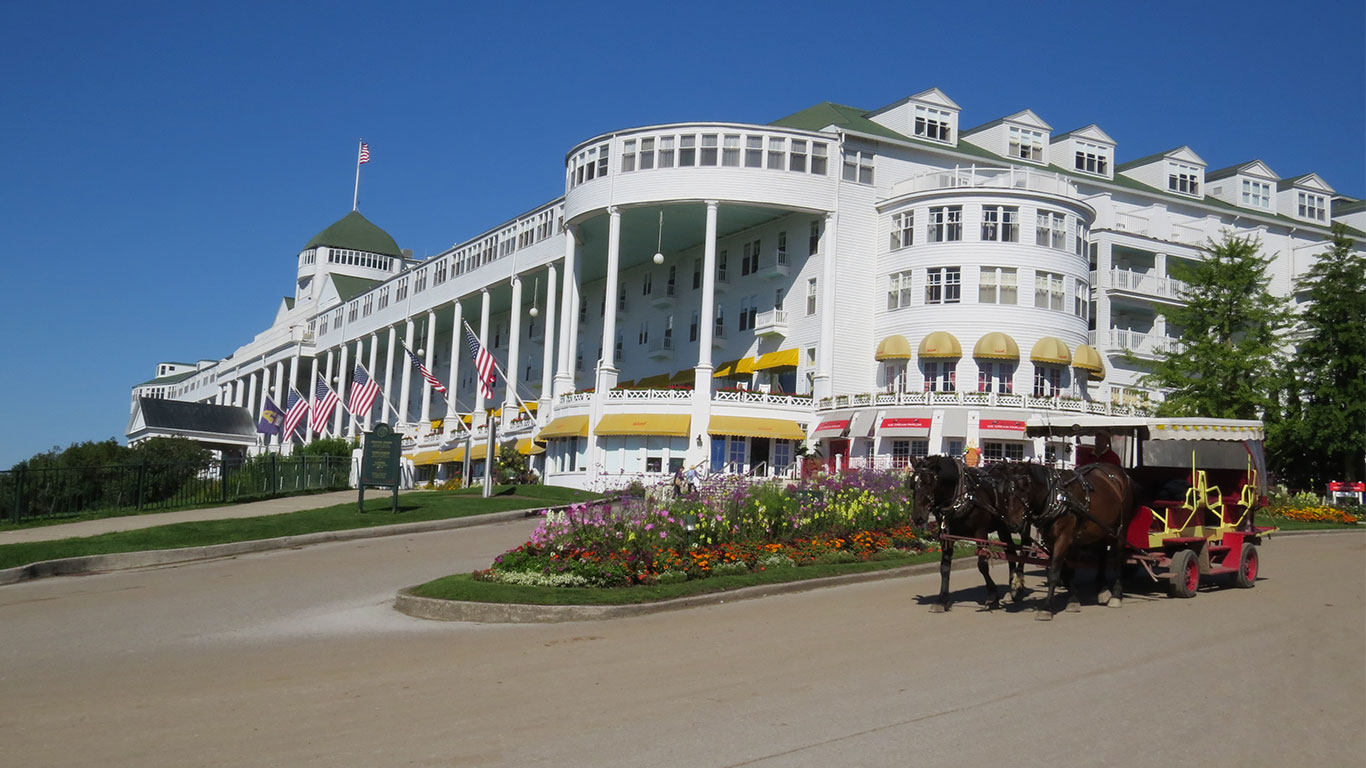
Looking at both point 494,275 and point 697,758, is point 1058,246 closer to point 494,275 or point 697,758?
point 494,275

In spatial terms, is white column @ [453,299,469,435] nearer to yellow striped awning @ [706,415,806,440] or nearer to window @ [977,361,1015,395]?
yellow striped awning @ [706,415,806,440]

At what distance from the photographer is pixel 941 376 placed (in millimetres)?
47844

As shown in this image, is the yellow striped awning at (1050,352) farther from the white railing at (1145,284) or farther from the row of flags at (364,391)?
the row of flags at (364,391)

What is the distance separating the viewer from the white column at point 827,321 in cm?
4900

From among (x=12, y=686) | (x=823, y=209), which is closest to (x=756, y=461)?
(x=823, y=209)

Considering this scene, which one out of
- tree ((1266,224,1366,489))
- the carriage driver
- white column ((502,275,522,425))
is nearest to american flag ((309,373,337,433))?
white column ((502,275,522,425))

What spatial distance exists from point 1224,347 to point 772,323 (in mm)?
19397

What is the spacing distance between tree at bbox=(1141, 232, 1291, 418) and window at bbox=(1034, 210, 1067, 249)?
16.5 feet

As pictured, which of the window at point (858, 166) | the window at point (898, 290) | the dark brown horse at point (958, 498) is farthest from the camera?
the window at point (858, 166)

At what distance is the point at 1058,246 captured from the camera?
160 ft

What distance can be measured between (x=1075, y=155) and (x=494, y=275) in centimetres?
3351

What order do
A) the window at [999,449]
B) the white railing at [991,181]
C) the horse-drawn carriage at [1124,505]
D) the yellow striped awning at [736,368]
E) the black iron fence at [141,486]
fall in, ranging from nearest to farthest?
the horse-drawn carriage at [1124,505]
the black iron fence at [141,486]
the window at [999,449]
the white railing at [991,181]
the yellow striped awning at [736,368]

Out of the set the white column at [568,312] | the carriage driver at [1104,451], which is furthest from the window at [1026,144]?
the carriage driver at [1104,451]

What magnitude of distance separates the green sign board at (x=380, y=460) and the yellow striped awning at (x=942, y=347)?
2414cm
